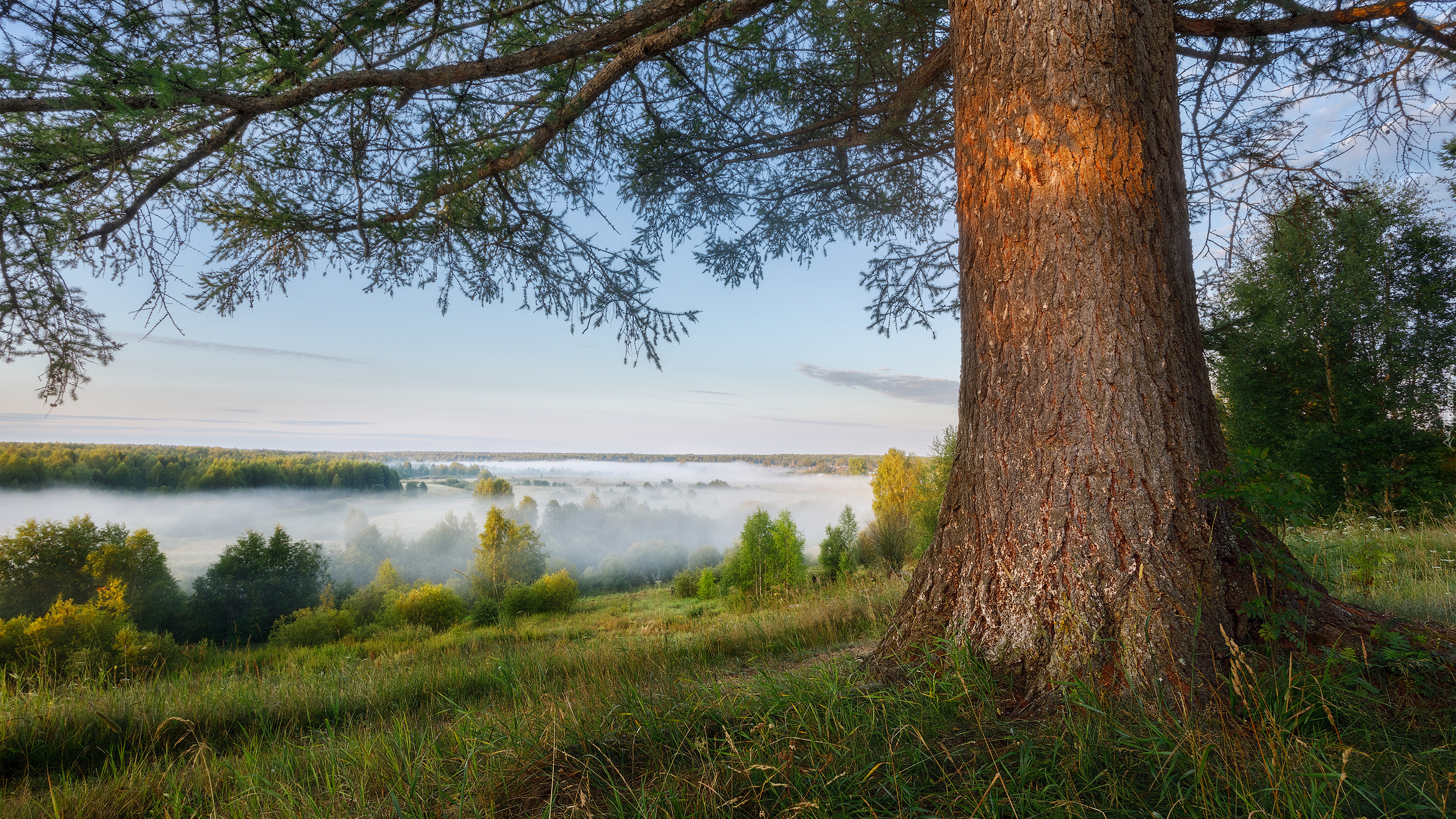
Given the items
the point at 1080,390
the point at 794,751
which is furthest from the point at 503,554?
the point at 1080,390

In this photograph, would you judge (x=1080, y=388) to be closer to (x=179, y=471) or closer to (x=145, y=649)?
(x=145, y=649)

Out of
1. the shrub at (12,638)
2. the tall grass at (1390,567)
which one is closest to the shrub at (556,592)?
the shrub at (12,638)

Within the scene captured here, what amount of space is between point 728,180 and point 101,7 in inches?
197

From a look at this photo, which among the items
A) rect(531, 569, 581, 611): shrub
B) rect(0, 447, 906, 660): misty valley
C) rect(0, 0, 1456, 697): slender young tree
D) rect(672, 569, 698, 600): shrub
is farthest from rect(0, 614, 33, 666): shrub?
rect(672, 569, 698, 600): shrub

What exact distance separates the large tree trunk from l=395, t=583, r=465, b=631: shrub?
18.9 metres

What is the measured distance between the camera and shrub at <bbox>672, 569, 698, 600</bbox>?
2002 cm

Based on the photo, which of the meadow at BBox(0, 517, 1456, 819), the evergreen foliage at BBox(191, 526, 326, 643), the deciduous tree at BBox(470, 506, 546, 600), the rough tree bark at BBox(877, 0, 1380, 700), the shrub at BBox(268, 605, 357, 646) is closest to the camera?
the meadow at BBox(0, 517, 1456, 819)

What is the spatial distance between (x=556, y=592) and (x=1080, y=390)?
19864mm

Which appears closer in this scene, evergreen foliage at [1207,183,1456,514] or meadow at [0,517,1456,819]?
meadow at [0,517,1456,819]

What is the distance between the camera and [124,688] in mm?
3959

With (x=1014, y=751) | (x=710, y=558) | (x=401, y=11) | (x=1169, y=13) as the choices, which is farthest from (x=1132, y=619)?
(x=710, y=558)

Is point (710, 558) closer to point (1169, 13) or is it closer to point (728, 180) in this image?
point (728, 180)

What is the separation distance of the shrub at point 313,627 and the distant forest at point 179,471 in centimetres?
386

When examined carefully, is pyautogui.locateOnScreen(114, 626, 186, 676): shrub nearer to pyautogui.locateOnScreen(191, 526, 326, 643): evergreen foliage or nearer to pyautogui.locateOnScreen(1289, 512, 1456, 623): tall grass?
pyautogui.locateOnScreen(191, 526, 326, 643): evergreen foliage
